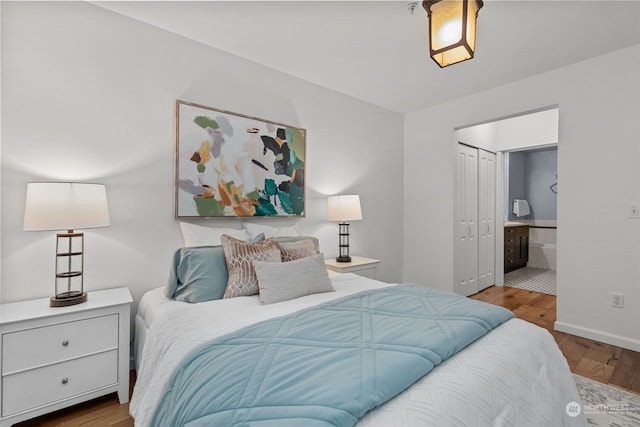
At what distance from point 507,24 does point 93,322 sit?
11.2ft

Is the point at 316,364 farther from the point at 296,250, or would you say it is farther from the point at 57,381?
the point at 57,381

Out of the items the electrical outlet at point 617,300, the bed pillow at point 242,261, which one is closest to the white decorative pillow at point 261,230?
the bed pillow at point 242,261

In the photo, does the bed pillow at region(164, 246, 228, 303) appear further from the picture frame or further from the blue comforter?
the blue comforter

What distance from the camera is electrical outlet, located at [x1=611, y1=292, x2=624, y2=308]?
8.59 ft

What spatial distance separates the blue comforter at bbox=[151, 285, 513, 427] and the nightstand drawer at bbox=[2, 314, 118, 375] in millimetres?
879

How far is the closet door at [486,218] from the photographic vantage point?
4.38m

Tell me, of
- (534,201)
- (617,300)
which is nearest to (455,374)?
(617,300)

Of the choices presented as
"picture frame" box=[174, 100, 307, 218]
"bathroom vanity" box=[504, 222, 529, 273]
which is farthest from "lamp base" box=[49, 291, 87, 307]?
"bathroom vanity" box=[504, 222, 529, 273]

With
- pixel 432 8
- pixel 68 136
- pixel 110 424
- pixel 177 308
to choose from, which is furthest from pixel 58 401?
pixel 432 8

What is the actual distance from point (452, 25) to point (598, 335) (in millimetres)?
3092

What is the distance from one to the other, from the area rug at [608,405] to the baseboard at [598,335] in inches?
34.8

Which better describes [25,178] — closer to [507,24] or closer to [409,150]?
[507,24]

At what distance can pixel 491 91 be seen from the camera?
11.1ft

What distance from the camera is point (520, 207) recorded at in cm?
658
